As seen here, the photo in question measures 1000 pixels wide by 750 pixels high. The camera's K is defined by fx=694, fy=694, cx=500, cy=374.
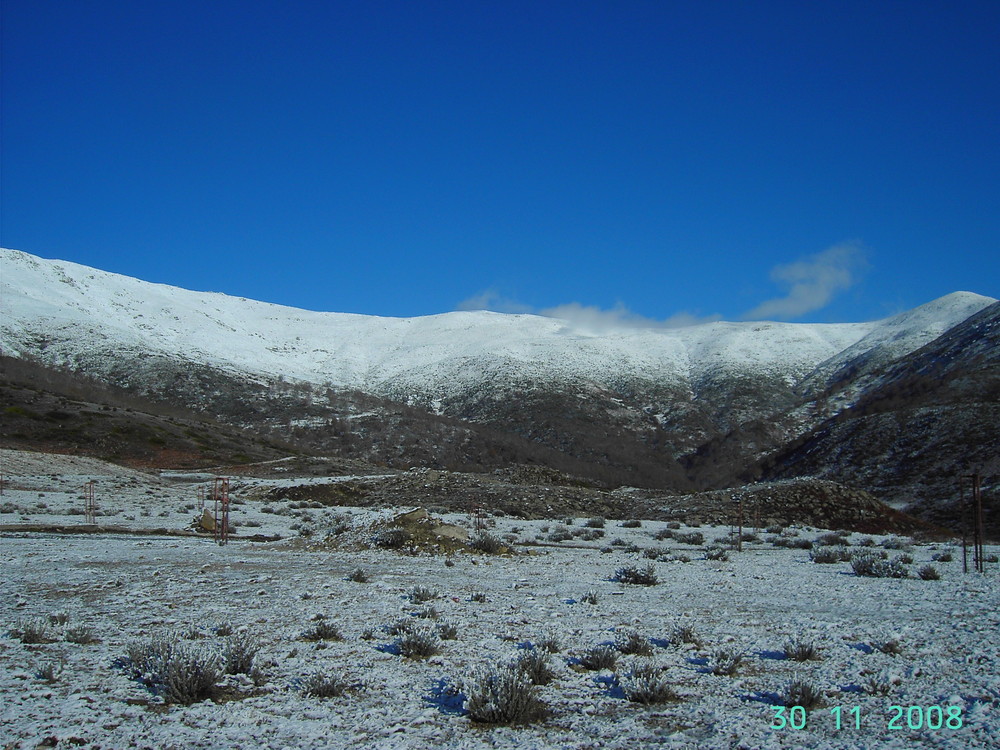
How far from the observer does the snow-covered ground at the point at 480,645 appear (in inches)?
205

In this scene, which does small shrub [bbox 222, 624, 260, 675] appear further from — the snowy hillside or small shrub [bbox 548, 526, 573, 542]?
the snowy hillside

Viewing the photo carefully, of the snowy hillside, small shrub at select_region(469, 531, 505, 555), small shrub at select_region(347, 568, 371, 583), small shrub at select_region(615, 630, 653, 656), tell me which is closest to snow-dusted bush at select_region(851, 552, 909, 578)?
small shrub at select_region(469, 531, 505, 555)

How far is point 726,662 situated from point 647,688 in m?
1.19

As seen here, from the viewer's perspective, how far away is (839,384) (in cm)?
10519

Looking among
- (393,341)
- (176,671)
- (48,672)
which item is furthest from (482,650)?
(393,341)

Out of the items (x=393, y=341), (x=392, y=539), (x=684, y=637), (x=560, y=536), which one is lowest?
(x=560, y=536)

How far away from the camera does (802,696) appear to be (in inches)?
224

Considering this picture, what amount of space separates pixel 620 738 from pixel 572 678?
1.39m

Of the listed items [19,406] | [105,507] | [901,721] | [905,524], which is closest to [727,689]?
[901,721]

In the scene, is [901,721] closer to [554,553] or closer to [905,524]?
[554,553]

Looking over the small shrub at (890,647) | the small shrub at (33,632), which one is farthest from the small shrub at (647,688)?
the small shrub at (33,632)

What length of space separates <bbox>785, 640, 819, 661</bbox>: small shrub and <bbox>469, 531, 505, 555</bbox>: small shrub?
30.1ft

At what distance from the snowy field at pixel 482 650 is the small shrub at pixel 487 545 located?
2015 millimetres

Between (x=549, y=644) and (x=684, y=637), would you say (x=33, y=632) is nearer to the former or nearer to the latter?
(x=549, y=644)
